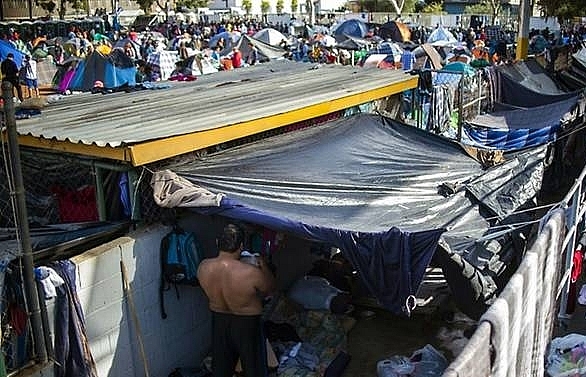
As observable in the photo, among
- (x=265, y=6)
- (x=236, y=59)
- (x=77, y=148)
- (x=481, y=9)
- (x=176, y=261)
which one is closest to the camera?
(x=77, y=148)

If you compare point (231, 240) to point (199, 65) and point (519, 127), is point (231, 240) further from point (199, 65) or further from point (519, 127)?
point (199, 65)

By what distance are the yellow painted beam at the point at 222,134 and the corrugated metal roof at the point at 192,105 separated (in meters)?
0.04

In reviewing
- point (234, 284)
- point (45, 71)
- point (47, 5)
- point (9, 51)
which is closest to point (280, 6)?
point (47, 5)

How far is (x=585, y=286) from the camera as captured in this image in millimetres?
7145

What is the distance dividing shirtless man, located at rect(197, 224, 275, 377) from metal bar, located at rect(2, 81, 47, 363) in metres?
1.39

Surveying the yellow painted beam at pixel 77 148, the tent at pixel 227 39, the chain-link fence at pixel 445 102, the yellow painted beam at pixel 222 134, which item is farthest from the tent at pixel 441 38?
the yellow painted beam at pixel 77 148

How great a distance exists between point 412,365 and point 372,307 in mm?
1666

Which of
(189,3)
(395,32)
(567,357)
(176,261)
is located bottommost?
(567,357)

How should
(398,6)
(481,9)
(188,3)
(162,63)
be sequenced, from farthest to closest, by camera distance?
(188,3)
(481,9)
(398,6)
(162,63)

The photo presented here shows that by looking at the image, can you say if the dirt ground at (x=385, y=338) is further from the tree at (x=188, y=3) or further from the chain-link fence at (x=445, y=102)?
the tree at (x=188, y=3)

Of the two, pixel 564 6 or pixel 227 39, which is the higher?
pixel 564 6

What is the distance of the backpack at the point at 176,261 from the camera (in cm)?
610

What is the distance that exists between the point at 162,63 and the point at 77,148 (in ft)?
56.1

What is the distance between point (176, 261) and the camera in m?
6.10
